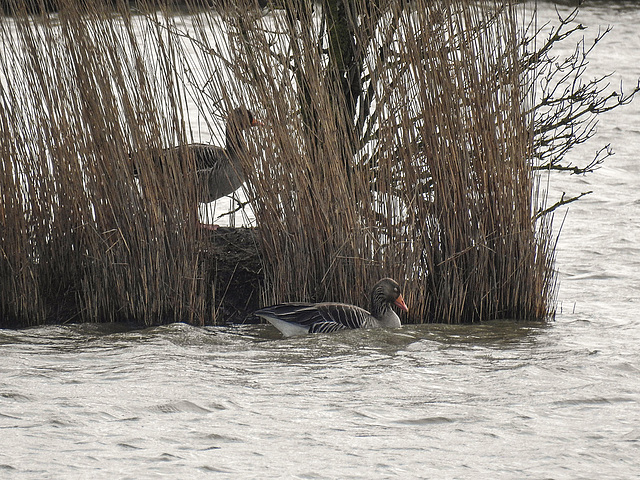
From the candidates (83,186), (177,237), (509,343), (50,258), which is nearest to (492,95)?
(509,343)

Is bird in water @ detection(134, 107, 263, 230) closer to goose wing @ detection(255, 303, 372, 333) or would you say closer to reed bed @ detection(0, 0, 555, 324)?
reed bed @ detection(0, 0, 555, 324)

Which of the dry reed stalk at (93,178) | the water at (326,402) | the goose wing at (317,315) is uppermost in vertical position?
the dry reed stalk at (93,178)

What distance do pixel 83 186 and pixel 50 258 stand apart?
0.58 m

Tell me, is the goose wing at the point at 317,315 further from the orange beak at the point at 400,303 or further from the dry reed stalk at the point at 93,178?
the dry reed stalk at the point at 93,178

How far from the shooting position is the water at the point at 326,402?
396 cm

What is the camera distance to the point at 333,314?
5.79 meters

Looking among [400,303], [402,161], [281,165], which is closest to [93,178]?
[281,165]

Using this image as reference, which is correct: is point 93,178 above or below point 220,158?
below

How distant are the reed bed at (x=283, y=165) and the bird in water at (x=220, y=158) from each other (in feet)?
0.24

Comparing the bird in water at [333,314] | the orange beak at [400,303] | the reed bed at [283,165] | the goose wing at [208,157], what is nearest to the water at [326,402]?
the bird in water at [333,314]

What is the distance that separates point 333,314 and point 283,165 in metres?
0.94

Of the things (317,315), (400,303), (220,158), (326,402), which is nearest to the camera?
(326,402)

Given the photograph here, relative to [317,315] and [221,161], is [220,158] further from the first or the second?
[317,315]

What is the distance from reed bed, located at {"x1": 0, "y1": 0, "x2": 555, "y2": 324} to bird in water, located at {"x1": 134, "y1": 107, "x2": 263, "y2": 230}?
2.9 inches
